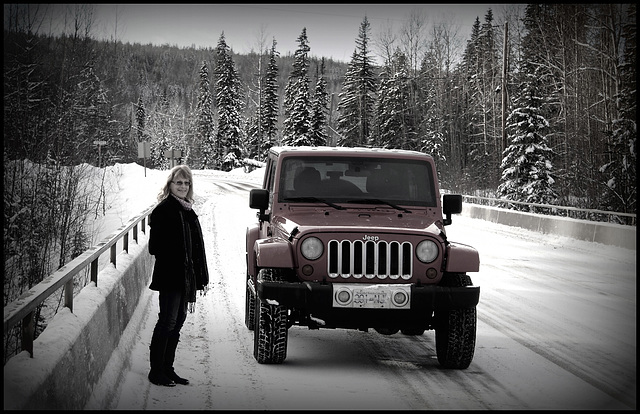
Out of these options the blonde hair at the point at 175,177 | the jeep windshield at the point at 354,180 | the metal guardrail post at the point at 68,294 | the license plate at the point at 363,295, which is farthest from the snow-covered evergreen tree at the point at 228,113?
the metal guardrail post at the point at 68,294

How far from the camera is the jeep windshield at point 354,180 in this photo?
25.7ft

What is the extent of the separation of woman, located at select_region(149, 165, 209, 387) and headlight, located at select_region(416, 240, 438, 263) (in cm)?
206

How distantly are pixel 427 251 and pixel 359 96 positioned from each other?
213ft

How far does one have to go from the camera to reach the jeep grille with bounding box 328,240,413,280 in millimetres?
6477

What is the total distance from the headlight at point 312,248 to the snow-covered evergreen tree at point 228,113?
76786mm

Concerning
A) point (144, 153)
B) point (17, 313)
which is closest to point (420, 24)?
point (144, 153)

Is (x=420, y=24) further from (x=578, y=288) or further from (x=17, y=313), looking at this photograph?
(x=17, y=313)

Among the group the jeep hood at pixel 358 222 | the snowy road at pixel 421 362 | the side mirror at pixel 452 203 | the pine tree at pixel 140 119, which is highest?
the pine tree at pixel 140 119

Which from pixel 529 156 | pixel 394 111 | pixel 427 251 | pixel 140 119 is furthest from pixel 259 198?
pixel 140 119

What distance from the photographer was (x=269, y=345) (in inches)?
265

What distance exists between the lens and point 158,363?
614 cm

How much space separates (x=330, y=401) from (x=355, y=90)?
67246mm

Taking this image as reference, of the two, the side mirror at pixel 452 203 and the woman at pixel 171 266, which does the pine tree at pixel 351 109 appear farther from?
the woman at pixel 171 266

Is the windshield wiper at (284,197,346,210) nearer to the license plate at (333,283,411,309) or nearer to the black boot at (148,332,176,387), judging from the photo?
the license plate at (333,283,411,309)
